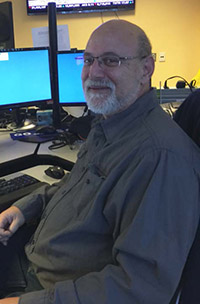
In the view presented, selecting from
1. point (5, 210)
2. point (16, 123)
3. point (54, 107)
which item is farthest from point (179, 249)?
point (16, 123)

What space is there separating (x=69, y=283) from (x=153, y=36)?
364cm

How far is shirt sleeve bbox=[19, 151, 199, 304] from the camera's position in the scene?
647mm

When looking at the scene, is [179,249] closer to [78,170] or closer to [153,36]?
[78,170]

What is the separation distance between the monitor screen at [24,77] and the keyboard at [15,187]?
565 mm

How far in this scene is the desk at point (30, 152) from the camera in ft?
4.41

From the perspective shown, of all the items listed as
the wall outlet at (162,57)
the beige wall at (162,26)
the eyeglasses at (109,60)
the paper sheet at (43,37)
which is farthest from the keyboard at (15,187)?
the wall outlet at (162,57)

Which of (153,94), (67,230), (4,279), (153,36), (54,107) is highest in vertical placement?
(153,36)

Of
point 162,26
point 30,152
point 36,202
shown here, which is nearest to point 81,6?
point 162,26

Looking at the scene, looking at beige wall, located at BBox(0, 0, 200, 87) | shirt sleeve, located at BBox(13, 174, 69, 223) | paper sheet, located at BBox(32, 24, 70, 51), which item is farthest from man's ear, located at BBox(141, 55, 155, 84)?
beige wall, located at BBox(0, 0, 200, 87)

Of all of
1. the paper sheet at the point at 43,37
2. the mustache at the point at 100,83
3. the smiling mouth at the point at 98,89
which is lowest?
the smiling mouth at the point at 98,89

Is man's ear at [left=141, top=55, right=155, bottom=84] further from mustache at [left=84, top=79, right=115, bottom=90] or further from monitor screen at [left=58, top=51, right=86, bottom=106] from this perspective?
monitor screen at [left=58, top=51, right=86, bottom=106]

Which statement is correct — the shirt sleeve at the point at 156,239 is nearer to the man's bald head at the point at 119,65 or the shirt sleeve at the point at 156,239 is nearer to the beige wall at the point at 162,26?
the man's bald head at the point at 119,65

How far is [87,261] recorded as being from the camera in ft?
2.63

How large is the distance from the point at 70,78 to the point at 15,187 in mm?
823
